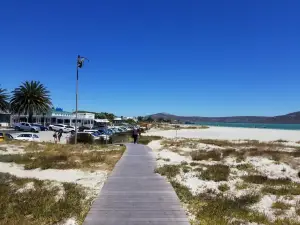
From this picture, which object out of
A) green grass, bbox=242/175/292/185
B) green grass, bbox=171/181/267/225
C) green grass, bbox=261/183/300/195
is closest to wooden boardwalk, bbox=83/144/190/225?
green grass, bbox=171/181/267/225

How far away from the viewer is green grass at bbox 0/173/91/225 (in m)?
6.76

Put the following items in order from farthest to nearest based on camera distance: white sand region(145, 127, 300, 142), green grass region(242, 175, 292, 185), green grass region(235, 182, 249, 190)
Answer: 1. white sand region(145, 127, 300, 142)
2. green grass region(242, 175, 292, 185)
3. green grass region(235, 182, 249, 190)

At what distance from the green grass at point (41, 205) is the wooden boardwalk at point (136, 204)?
0.49 metres

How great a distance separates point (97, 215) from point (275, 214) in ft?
15.4

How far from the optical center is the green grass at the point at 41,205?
676cm

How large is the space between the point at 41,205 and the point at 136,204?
255cm

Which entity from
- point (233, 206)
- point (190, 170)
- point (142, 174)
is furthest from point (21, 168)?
point (233, 206)

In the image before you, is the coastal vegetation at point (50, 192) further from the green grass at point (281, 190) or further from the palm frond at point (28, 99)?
the palm frond at point (28, 99)

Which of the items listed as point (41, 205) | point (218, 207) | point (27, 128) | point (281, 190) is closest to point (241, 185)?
point (281, 190)

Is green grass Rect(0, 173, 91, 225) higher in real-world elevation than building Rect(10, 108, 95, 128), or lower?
lower

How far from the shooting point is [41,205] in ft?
25.2

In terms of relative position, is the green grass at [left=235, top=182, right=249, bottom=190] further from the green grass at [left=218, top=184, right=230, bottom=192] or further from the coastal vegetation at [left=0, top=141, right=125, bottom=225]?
the coastal vegetation at [left=0, top=141, right=125, bottom=225]

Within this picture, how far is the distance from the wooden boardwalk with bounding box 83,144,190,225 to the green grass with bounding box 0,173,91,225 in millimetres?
495

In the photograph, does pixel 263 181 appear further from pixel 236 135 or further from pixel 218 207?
pixel 236 135
